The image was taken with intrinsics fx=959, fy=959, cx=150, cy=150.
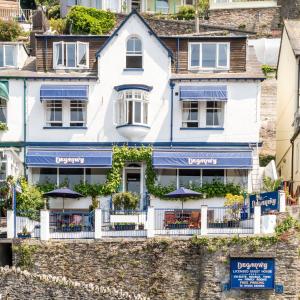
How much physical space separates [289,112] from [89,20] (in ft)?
69.4

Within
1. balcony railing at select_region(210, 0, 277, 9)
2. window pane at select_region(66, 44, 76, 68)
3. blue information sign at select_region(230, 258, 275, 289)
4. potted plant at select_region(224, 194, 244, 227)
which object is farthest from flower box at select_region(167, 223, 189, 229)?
balcony railing at select_region(210, 0, 277, 9)

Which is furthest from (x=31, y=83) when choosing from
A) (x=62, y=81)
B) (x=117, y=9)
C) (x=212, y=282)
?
(x=117, y=9)

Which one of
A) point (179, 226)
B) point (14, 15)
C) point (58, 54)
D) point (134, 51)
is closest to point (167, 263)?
point (179, 226)

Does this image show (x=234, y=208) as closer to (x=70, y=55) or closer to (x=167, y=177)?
(x=167, y=177)

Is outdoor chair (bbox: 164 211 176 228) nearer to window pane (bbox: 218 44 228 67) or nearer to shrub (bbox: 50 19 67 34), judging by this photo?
window pane (bbox: 218 44 228 67)

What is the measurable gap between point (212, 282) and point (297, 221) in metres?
4.63

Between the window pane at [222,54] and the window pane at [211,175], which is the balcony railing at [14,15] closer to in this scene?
the window pane at [222,54]

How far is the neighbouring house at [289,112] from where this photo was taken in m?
50.7

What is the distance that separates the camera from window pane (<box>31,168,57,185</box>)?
47.1 m

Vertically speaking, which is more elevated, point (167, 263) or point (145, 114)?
point (145, 114)

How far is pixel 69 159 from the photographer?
46094 mm

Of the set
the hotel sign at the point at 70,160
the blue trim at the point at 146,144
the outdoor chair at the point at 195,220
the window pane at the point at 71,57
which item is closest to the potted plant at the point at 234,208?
the outdoor chair at the point at 195,220

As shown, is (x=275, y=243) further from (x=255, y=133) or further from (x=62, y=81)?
(x=62, y=81)

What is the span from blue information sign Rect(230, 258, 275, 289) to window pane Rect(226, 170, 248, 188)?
21.2ft
